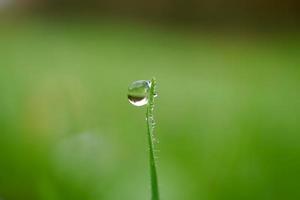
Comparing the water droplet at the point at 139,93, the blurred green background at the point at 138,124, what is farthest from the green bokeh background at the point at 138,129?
the water droplet at the point at 139,93

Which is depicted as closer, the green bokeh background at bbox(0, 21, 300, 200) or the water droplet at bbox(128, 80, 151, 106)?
the water droplet at bbox(128, 80, 151, 106)

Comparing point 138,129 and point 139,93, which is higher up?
point 138,129

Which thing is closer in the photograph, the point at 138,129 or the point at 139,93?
the point at 139,93

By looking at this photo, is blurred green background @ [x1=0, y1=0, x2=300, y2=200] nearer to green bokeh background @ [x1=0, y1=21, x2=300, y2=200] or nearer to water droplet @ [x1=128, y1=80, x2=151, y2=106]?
green bokeh background @ [x1=0, y1=21, x2=300, y2=200]

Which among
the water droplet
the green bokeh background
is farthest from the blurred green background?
the water droplet

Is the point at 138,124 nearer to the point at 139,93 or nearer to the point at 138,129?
the point at 138,129

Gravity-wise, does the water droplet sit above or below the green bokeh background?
below

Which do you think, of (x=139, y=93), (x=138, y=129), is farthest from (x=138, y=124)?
(x=139, y=93)

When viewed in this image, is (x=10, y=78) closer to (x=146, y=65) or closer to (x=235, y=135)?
(x=235, y=135)
